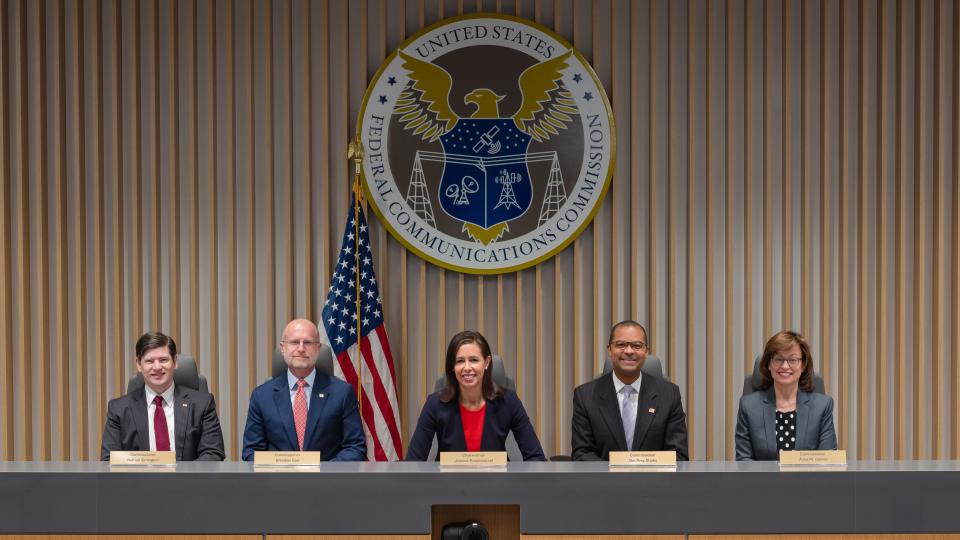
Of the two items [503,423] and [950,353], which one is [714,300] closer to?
[950,353]

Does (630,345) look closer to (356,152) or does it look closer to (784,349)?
(784,349)

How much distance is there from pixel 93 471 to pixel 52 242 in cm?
247

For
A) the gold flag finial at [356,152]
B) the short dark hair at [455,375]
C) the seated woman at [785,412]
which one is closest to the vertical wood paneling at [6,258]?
the gold flag finial at [356,152]

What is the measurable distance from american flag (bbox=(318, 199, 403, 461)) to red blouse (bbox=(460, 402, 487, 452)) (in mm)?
878

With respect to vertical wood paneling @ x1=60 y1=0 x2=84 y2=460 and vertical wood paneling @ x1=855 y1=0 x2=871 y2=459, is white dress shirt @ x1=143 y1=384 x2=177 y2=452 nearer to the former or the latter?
vertical wood paneling @ x1=60 y1=0 x2=84 y2=460

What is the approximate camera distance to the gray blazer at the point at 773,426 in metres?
3.69

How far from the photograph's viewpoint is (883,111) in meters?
4.71

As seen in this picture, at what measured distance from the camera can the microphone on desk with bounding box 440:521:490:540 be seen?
8.61ft

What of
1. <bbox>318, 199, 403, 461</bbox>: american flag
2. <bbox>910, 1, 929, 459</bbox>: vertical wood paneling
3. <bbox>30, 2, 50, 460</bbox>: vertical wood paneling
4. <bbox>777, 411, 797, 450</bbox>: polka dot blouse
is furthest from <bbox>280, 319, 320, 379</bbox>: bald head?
<bbox>910, 1, 929, 459</bbox>: vertical wood paneling

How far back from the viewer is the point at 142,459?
9.37ft

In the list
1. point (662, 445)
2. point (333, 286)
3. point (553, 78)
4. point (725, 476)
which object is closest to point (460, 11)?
point (553, 78)

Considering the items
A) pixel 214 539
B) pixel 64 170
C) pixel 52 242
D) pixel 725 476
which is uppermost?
pixel 64 170

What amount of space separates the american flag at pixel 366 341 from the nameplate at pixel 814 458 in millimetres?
2169

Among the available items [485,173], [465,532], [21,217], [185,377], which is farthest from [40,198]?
[465,532]
